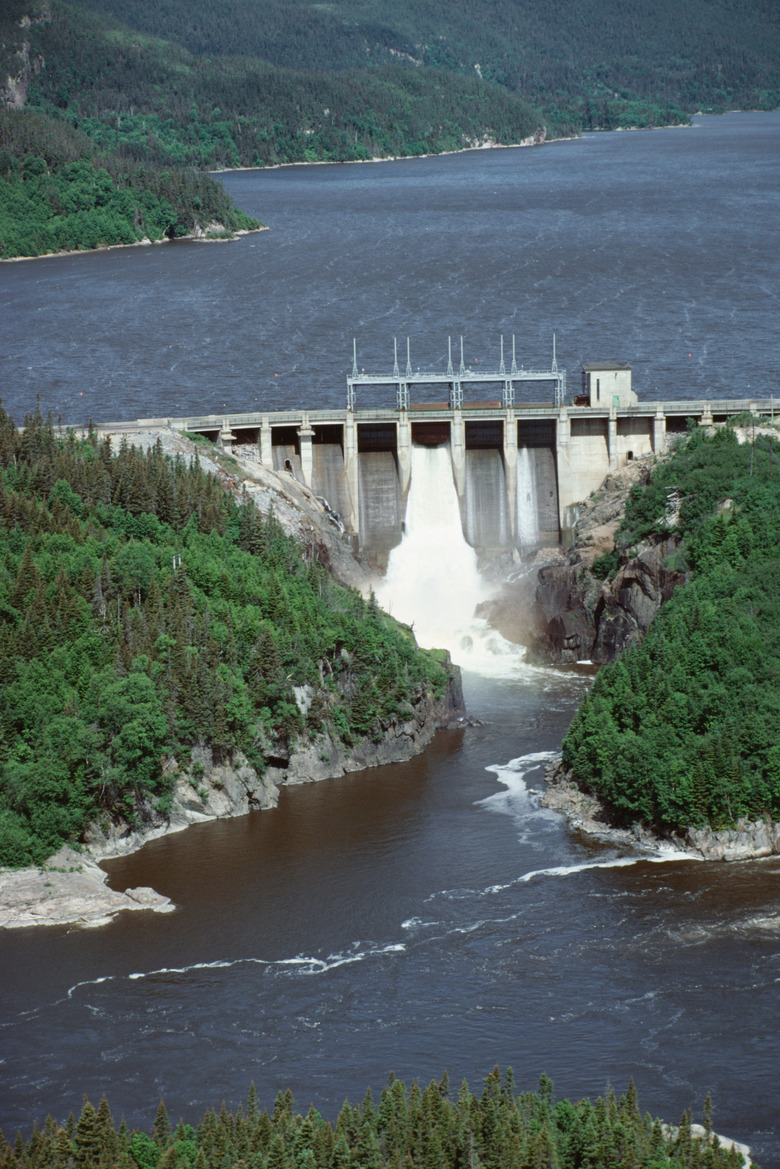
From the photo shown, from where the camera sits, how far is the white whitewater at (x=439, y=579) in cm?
13400

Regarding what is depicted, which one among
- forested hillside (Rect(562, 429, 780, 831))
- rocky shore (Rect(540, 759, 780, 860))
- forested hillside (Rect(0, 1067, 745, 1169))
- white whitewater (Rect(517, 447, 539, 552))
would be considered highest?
white whitewater (Rect(517, 447, 539, 552))

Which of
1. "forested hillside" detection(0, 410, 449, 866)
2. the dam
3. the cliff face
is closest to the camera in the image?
"forested hillside" detection(0, 410, 449, 866)

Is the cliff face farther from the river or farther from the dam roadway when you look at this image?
the river

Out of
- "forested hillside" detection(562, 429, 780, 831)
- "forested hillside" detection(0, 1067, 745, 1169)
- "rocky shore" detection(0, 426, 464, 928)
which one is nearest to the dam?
"rocky shore" detection(0, 426, 464, 928)

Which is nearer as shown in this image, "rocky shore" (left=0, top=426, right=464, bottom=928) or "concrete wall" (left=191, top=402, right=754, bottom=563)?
"rocky shore" (left=0, top=426, right=464, bottom=928)

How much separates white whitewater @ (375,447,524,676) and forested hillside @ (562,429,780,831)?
718 inches

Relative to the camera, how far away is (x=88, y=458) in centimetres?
12762

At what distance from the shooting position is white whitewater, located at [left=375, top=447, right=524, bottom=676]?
5276 inches

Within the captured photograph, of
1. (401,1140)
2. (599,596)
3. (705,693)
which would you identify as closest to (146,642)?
(705,693)

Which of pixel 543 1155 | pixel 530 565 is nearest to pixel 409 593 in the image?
pixel 530 565

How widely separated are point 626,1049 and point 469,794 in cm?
3054

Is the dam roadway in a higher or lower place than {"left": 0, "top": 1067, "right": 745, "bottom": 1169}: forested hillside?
higher

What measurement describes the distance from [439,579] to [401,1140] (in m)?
81.4

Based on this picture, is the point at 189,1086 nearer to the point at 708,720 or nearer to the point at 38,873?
the point at 38,873
